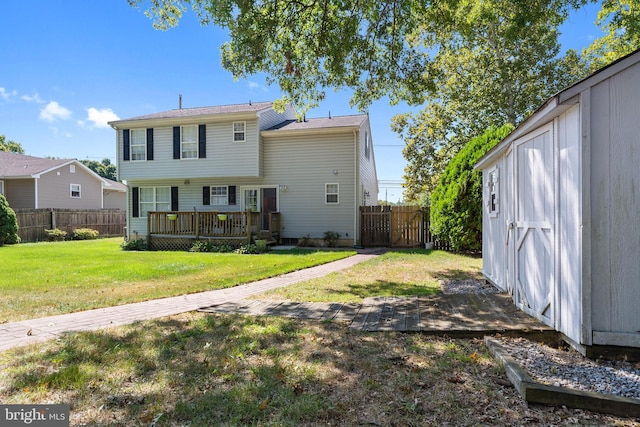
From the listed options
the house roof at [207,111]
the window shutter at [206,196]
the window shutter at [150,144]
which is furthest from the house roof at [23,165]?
the window shutter at [206,196]

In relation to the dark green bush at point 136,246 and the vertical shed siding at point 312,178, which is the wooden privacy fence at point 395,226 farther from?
the dark green bush at point 136,246

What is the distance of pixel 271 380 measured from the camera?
2854 millimetres

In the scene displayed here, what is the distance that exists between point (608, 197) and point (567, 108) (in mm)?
910

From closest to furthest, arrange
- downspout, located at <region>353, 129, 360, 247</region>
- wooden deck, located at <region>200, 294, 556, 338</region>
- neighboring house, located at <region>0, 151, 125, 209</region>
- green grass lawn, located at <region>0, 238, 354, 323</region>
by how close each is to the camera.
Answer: wooden deck, located at <region>200, 294, 556, 338</region>
green grass lawn, located at <region>0, 238, 354, 323</region>
downspout, located at <region>353, 129, 360, 247</region>
neighboring house, located at <region>0, 151, 125, 209</region>

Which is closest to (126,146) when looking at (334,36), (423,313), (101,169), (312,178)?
(312,178)

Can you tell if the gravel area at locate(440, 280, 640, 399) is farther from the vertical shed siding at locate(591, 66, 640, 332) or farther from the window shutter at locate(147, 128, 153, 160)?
the window shutter at locate(147, 128, 153, 160)

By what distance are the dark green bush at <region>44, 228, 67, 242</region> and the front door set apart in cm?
1135

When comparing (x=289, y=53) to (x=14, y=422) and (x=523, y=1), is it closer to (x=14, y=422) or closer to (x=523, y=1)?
(x=523, y=1)

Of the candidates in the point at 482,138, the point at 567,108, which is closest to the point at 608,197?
the point at 567,108

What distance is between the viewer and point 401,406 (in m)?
2.46

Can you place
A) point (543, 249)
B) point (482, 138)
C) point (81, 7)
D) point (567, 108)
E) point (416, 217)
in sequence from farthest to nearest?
point (416, 217) < point (482, 138) < point (81, 7) < point (543, 249) < point (567, 108)

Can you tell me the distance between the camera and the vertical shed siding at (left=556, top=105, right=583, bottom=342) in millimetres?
3039
